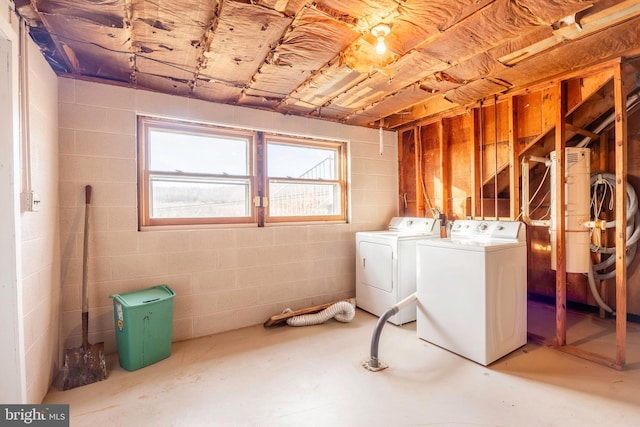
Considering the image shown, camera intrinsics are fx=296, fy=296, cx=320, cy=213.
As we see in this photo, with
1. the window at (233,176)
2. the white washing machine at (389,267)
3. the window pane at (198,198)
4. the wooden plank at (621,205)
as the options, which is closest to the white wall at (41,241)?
the window at (233,176)

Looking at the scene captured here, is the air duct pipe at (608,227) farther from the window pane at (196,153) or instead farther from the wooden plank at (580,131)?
the window pane at (196,153)

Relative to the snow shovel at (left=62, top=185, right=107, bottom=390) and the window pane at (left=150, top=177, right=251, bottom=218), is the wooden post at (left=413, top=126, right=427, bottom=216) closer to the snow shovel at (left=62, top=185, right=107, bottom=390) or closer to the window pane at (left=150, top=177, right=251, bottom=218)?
the window pane at (left=150, top=177, right=251, bottom=218)

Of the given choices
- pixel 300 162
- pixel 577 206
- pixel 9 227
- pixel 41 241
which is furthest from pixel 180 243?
pixel 577 206

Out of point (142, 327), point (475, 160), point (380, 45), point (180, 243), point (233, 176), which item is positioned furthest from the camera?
point (475, 160)

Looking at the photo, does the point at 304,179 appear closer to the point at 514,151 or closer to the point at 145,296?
the point at 145,296

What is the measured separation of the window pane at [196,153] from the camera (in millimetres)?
2600

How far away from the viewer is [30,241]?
5.41 feet

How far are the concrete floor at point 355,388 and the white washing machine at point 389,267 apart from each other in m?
0.49

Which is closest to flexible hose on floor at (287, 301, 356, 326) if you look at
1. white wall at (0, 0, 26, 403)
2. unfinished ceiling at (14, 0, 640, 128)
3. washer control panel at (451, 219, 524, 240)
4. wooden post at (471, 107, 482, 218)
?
washer control panel at (451, 219, 524, 240)

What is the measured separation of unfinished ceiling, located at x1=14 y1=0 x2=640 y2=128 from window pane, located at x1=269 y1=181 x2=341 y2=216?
96 centimetres

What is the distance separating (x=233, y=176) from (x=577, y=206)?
9.73ft

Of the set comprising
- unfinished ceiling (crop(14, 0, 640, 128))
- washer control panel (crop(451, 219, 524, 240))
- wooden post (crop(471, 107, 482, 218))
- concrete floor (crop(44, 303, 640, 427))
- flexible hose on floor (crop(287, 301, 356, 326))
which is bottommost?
concrete floor (crop(44, 303, 640, 427))

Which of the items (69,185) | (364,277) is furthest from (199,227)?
(364,277)

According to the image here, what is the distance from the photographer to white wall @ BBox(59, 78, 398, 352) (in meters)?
2.22
